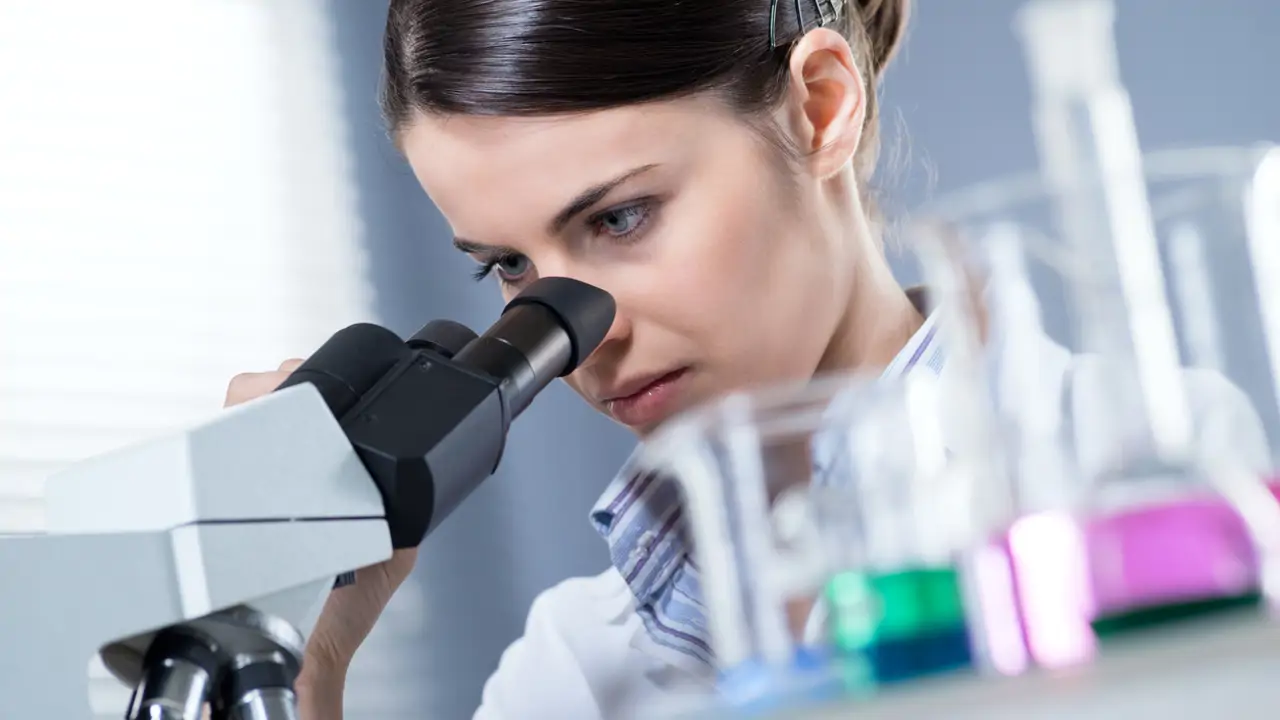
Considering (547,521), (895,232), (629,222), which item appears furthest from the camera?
(547,521)

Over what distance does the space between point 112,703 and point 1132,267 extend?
1850mm

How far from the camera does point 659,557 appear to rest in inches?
53.4

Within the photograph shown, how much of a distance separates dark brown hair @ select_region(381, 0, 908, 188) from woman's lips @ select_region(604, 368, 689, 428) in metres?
0.26

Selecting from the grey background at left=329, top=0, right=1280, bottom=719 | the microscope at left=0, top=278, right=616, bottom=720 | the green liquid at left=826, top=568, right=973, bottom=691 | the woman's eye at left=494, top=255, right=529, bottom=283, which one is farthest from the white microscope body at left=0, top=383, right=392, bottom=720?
the grey background at left=329, top=0, right=1280, bottom=719

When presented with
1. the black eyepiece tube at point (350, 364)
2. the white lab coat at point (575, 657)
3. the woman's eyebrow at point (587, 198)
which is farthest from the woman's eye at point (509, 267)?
the black eyepiece tube at point (350, 364)

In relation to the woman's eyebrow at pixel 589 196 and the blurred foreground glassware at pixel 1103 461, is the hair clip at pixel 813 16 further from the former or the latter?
the blurred foreground glassware at pixel 1103 461

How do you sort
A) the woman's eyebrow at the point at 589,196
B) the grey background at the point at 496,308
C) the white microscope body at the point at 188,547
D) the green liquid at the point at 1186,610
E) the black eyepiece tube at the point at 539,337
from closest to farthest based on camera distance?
1. the green liquid at the point at 1186,610
2. the white microscope body at the point at 188,547
3. the black eyepiece tube at the point at 539,337
4. the woman's eyebrow at the point at 589,196
5. the grey background at the point at 496,308

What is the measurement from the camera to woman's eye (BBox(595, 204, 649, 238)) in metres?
1.20

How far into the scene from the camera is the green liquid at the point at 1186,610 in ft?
1.36

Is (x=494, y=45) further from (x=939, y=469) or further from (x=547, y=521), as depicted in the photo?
(x=547, y=521)

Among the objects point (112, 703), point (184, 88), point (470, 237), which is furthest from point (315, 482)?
point (184, 88)

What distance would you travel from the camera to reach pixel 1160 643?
0.36 meters

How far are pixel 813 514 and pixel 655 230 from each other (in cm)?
70

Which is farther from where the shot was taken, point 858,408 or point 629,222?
point 629,222
